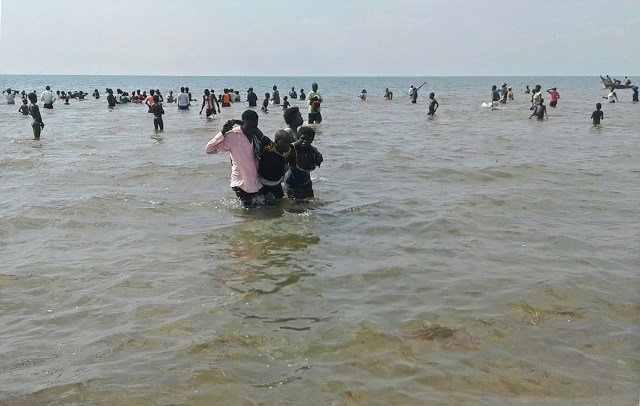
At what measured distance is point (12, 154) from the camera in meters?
15.1

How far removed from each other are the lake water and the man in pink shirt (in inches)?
23.5

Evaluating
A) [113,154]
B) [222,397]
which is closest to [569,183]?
[222,397]

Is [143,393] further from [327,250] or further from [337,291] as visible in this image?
[327,250]

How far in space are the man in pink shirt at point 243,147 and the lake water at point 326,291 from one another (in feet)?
1.96

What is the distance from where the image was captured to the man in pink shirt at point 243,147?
7664 millimetres

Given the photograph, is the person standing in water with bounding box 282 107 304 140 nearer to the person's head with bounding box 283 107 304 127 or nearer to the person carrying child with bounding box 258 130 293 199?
the person's head with bounding box 283 107 304 127

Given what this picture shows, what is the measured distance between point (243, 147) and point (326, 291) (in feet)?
10.3

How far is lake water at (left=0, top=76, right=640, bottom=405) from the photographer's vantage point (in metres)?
3.75

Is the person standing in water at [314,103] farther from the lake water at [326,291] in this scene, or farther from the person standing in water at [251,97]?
the person standing in water at [251,97]

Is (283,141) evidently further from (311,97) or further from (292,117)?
(311,97)

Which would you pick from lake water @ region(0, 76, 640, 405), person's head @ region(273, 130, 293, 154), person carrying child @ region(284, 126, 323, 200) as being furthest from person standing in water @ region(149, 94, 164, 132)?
person's head @ region(273, 130, 293, 154)

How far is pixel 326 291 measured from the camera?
17.6 ft

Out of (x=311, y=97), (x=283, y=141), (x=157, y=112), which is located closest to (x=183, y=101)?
(x=157, y=112)

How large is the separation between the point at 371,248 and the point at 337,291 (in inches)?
58.3
